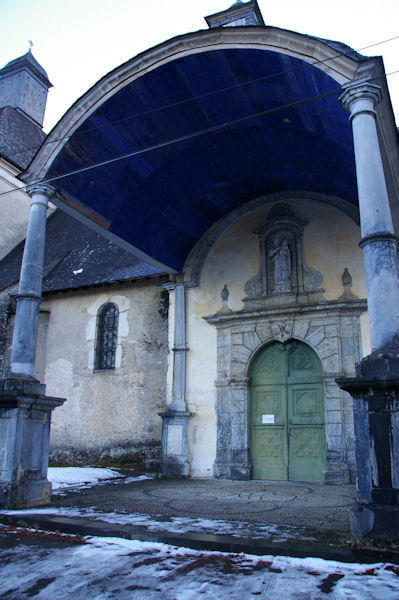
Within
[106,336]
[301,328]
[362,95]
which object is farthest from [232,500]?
[106,336]

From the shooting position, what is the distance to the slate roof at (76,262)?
44.6 ft

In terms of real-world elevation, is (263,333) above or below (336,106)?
below

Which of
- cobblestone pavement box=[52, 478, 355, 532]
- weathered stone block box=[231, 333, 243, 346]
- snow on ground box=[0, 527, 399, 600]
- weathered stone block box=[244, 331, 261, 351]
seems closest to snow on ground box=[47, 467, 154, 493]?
cobblestone pavement box=[52, 478, 355, 532]

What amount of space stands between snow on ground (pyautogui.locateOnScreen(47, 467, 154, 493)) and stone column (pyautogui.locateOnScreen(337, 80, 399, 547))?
5.31 m

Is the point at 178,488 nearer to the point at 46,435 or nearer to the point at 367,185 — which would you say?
the point at 46,435

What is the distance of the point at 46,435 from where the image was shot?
6715 millimetres

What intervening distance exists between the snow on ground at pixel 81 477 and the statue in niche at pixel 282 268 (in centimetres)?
487

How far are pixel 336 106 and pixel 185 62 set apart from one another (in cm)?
239

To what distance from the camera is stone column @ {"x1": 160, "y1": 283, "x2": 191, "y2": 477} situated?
1023 cm

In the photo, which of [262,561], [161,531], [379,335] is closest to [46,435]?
[161,531]

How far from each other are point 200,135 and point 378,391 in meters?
6.10

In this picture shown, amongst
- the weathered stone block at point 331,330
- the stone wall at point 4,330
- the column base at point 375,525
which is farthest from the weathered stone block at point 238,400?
the stone wall at point 4,330

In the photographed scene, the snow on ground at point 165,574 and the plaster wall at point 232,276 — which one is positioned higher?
the plaster wall at point 232,276

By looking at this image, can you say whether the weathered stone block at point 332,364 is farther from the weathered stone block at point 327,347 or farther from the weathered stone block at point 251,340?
the weathered stone block at point 251,340
